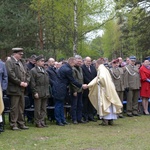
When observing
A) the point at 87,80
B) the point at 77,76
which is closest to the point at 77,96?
the point at 77,76

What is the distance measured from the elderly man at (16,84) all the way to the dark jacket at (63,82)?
125 centimetres

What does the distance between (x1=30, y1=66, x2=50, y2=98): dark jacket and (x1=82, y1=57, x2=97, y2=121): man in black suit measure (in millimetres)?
1733

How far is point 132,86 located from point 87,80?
2.06 meters

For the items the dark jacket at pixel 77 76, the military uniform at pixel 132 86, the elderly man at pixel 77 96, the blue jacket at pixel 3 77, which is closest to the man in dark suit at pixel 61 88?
the dark jacket at pixel 77 76

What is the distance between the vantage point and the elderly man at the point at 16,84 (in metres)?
9.63

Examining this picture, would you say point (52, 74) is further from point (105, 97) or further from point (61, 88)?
point (105, 97)

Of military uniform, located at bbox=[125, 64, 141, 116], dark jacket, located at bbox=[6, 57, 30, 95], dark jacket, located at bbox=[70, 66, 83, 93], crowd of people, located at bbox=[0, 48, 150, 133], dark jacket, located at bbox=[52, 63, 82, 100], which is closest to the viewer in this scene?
dark jacket, located at bbox=[6, 57, 30, 95]

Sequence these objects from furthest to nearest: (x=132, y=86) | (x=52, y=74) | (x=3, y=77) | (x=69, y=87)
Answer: (x=132, y=86) → (x=52, y=74) → (x=69, y=87) → (x=3, y=77)

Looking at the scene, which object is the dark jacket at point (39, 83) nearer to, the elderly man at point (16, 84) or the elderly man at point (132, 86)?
the elderly man at point (16, 84)

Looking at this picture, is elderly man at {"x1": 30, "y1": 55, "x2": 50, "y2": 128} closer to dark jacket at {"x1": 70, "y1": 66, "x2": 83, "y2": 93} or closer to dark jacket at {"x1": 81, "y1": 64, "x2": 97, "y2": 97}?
dark jacket at {"x1": 70, "y1": 66, "x2": 83, "y2": 93}

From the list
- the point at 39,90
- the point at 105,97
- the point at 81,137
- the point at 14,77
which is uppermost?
the point at 14,77

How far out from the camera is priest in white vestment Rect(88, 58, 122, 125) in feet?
35.8

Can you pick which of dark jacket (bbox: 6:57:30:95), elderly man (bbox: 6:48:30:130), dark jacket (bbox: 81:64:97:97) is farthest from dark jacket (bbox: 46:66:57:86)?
dark jacket (bbox: 6:57:30:95)

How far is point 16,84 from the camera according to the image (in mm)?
9680
